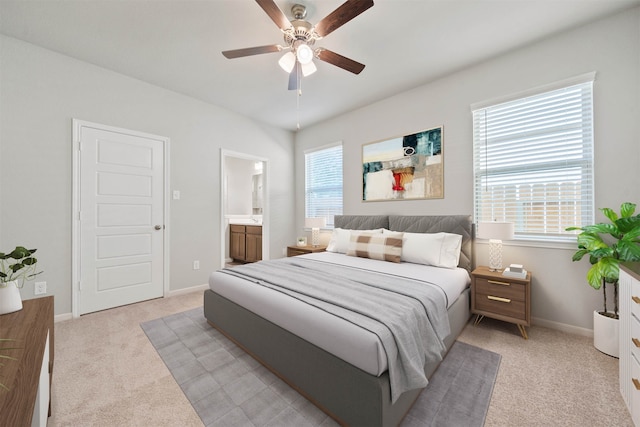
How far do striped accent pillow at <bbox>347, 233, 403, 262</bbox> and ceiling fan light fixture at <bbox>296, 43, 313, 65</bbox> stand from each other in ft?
6.61

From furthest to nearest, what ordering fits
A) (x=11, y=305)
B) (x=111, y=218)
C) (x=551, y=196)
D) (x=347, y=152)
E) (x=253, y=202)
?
(x=253, y=202) → (x=347, y=152) → (x=111, y=218) → (x=551, y=196) → (x=11, y=305)

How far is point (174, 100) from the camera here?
3525 millimetres

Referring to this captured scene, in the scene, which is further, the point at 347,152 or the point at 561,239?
the point at 347,152

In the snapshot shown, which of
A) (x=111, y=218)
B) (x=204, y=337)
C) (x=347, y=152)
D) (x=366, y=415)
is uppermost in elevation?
(x=347, y=152)

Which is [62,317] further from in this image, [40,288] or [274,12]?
[274,12]

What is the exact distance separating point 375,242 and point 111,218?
3182mm

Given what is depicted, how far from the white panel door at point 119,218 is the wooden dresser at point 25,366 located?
162cm

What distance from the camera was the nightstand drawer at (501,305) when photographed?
2.28 meters

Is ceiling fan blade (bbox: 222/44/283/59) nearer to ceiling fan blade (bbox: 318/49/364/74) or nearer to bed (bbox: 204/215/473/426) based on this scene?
ceiling fan blade (bbox: 318/49/364/74)

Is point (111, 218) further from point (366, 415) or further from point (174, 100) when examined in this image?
point (366, 415)

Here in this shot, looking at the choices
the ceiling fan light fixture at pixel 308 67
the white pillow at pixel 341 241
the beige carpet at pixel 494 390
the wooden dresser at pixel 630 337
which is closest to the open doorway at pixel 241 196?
the white pillow at pixel 341 241

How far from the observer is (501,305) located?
7.77 feet

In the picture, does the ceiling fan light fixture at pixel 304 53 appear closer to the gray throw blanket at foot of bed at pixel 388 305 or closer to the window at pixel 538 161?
the gray throw blanket at foot of bed at pixel 388 305

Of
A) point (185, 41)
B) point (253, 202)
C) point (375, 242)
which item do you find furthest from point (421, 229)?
point (253, 202)
